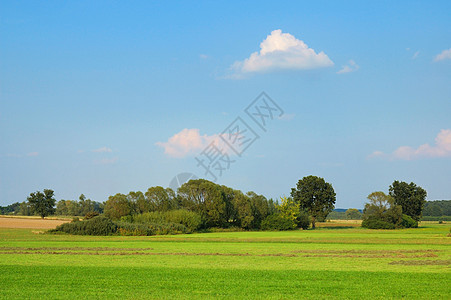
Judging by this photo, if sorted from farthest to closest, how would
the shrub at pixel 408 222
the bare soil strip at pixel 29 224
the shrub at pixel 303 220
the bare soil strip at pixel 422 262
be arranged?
1. the shrub at pixel 408 222
2. the shrub at pixel 303 220
3. the bare soil strip at pixel 29 224
4. the bare soil strip at pixel 422 262

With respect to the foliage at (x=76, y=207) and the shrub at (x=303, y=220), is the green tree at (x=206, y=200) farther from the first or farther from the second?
the foliage at (x=76, y=207)

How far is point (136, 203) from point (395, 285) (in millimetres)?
54528

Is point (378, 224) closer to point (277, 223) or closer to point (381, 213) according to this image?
point (381, 213)

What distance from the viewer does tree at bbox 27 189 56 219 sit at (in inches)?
3967

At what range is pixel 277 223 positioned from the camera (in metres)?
72.1

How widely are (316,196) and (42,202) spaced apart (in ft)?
193

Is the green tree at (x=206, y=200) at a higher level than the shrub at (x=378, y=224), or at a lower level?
higher

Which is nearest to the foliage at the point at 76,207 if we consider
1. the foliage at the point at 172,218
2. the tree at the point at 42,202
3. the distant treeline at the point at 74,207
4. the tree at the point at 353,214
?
the distant treeline at the point at 74,207

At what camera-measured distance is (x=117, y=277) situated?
1658 centimetres

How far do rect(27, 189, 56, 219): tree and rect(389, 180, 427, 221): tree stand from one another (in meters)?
71.5

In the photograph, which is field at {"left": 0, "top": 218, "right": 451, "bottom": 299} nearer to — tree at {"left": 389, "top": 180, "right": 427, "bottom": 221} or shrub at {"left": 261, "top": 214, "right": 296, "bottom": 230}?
shrub at {"left": 261, "top": 214, "right": 296, "bottom": 230}

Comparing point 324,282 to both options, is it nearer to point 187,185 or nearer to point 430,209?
point 187,185

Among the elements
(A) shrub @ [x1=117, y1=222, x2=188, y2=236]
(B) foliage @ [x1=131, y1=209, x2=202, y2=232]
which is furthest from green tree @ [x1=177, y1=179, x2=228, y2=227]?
(A) shrub @ [x1=117, y1=222, x2=188, y2=236]

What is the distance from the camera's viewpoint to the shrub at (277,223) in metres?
72.0
